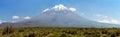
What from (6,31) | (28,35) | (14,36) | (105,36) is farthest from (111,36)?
(6,31)

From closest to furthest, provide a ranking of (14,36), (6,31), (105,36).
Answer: (105,36) < (14,36) < (6,31)

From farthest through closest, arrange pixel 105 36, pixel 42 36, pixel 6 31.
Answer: pixel 6 31 → pixel 42 36 → pixel 105 36

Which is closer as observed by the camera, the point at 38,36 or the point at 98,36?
the point at 98,36

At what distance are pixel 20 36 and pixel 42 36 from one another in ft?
11.2

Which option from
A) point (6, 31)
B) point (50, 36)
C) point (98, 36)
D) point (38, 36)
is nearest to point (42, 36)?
point (38, 36)

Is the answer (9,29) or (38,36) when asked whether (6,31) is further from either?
(38,36)

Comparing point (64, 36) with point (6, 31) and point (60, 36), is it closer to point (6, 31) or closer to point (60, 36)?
point (60, 36)

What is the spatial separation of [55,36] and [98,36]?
5.30 meters

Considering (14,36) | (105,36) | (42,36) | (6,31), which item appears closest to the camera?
(105,36)

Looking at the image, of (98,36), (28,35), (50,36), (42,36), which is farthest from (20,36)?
(98,36)

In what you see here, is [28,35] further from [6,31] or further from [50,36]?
[6,31]

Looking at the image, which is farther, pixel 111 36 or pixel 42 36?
pixel 42 36

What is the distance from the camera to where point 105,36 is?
31453mm

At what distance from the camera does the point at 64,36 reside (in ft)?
105
